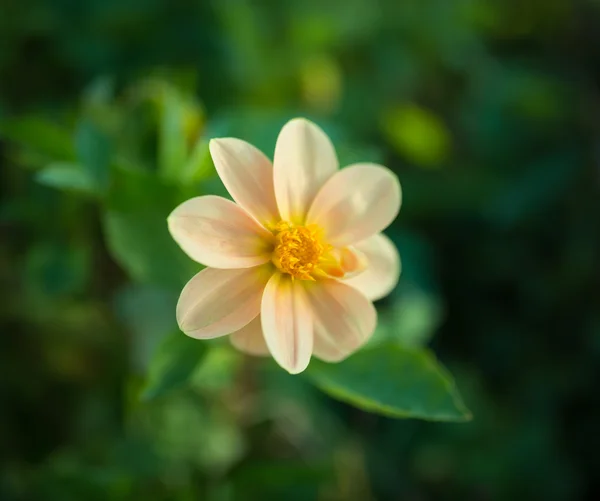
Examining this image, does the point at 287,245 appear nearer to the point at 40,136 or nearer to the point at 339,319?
the point at 339,319

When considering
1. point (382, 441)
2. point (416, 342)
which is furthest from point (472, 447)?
point (416, 342)

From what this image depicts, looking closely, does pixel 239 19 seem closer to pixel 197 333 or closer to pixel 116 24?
pixel 116 24

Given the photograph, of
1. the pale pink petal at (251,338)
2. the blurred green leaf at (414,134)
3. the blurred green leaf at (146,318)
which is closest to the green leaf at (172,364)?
the pale pink petal at (251,338)

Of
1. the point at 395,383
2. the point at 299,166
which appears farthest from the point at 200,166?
the point at 395,383

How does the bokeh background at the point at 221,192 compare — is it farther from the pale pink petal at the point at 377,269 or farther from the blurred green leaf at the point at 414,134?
the pale pink petal at the point at 377,269

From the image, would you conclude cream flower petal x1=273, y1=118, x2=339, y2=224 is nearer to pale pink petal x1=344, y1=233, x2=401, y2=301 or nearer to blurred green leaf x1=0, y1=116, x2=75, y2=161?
pale pink petal x1=344, y1=233, x2=401, y2=301

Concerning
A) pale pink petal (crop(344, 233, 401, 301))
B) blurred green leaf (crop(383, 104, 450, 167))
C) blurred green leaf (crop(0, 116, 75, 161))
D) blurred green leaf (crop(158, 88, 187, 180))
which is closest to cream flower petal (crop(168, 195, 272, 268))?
pale pink petal (crop(344, 233, 401, 301))
